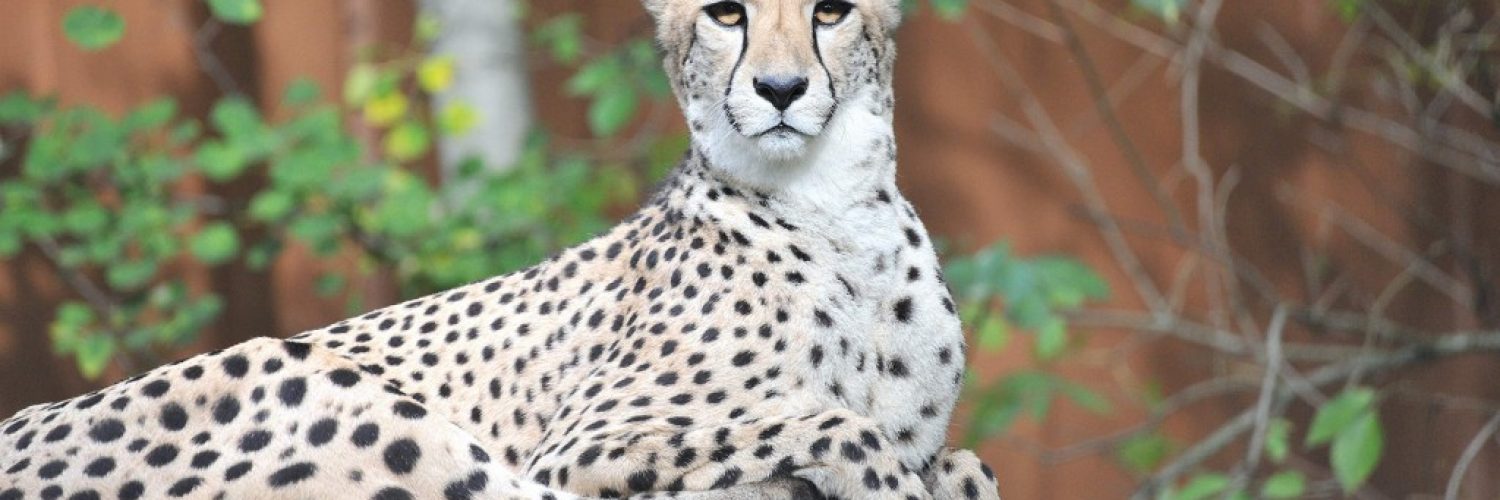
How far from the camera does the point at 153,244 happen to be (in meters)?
4.69

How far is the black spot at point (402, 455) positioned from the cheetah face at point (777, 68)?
652 millimetres

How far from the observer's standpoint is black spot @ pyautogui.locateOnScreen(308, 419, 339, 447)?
234cm

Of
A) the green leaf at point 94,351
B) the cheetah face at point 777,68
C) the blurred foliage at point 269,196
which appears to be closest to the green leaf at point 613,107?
the blurred foliage at point 269,196

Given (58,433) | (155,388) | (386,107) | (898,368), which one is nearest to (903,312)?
(898,368)

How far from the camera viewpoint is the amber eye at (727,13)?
2.56 m

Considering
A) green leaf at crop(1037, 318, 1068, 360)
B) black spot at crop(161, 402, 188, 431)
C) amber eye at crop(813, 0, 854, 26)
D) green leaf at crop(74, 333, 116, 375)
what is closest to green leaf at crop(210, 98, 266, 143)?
green leaf at crop(74, 333, 116, 375)

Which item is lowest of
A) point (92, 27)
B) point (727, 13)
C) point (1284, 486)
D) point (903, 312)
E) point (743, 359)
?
point (1284, 486)

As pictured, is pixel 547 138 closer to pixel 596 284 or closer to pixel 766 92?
pixel 596 284

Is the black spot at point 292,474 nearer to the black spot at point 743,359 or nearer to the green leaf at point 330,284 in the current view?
the black spot at point 743,359

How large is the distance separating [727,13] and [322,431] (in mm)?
860

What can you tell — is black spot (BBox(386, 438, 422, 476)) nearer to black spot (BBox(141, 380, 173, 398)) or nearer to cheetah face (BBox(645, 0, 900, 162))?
black spot (BBox(141, 380, 173, 398))

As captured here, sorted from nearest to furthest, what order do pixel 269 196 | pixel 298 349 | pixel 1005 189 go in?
pixel 298 349 → pixel 269 196 → pixel 1005 189

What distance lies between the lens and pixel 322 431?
2346 millimetres

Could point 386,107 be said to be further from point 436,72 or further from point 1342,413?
point 1342,413
